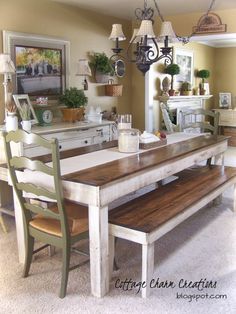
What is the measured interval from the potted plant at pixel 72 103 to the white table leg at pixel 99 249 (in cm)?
235

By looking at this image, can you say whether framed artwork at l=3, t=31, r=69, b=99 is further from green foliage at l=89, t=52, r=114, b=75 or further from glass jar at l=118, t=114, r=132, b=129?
glass jar at l=118, t=114, r=132, b=129

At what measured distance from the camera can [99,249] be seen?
7.42ft

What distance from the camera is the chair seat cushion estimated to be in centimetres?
237

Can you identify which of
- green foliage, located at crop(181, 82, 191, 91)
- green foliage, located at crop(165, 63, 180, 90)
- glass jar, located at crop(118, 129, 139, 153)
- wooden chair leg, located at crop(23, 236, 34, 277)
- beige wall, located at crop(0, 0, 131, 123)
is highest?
beige wall, located at crop(0, 0, 131, 123)

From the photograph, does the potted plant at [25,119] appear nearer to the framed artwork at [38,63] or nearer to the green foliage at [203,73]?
the framed artwork at [38,63]

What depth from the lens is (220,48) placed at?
8969 mm

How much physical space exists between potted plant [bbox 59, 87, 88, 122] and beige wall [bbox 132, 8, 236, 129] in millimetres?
1683

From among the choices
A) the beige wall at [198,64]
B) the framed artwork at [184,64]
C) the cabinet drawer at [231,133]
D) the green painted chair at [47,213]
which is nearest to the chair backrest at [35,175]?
the green painted chair at [47,213]

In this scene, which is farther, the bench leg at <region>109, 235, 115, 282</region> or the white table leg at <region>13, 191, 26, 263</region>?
the white table leg at <region>13, 191, 26, 263</region>

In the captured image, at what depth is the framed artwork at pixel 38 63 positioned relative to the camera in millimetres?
3904

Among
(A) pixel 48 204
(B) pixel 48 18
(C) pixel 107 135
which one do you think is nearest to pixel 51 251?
(A) pixel 48 204

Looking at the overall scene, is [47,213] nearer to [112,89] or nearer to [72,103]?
[72,103]

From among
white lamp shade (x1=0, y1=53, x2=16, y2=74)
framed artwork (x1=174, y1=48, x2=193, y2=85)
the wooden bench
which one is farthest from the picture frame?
framed artwork (x1=174, y1=48, x2=193, y2=85)

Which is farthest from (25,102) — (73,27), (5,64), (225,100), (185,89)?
(225,100)
